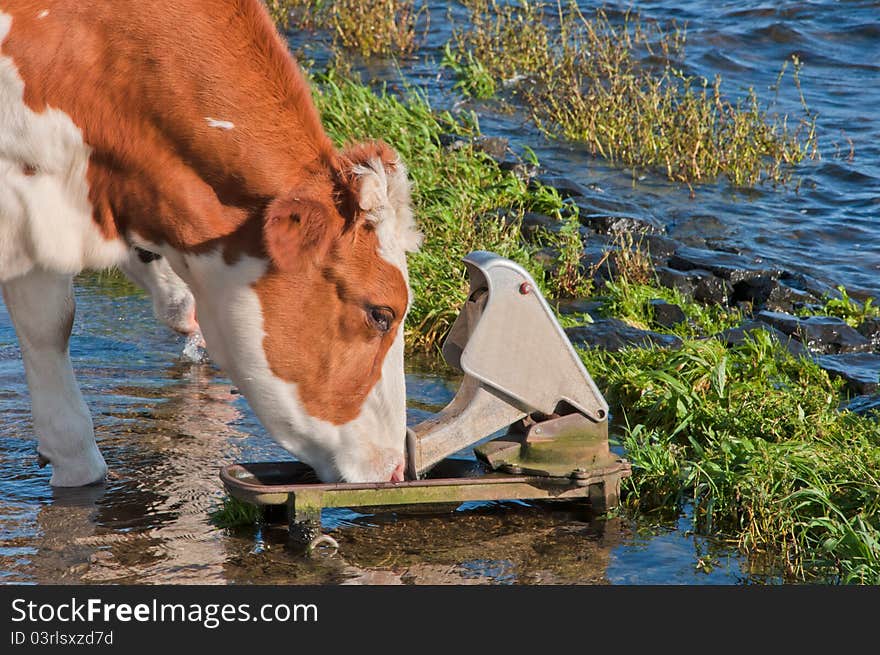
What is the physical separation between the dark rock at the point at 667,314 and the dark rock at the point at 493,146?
2896 millimetres

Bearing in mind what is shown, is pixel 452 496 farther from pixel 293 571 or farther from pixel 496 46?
pixel 496 46

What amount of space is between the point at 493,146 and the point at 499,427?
18.5ft

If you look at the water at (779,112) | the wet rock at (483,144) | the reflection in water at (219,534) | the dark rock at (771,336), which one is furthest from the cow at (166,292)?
the water at (779,112)

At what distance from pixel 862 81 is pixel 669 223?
5256mm

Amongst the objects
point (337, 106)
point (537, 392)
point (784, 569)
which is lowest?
point (784, 569)

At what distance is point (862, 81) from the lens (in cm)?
1417

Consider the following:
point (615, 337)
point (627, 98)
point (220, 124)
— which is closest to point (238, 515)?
point (220, 124)

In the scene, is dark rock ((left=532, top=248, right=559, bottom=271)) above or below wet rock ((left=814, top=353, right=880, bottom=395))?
above

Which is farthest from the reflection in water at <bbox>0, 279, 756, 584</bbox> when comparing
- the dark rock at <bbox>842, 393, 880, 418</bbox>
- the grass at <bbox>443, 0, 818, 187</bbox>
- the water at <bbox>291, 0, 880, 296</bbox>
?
the grass at <bbox>443, 0, 818, 187</bbox>

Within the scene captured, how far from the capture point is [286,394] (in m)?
5.04

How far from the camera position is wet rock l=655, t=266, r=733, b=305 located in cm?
850

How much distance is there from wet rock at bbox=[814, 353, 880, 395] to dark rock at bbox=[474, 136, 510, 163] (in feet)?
12.3

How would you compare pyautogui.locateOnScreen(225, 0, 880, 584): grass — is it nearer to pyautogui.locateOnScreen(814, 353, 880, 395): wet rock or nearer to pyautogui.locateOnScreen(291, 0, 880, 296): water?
pyautogui.locateOnScreen(814, 353, 880, 395): wet rock
